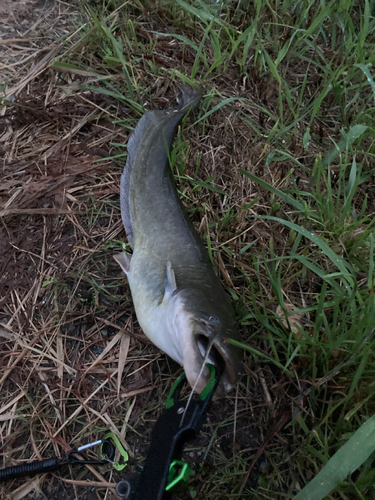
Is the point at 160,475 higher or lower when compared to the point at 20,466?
higher

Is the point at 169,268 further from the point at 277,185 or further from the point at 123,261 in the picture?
the point at 277,185

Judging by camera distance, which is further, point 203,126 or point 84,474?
point 203,126

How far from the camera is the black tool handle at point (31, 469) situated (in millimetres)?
1723

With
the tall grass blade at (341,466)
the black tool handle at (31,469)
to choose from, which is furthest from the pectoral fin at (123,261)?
the tall grass blade at (341,466)

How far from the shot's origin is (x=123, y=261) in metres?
2.22

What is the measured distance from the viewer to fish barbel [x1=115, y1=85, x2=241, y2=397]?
1.61 metres

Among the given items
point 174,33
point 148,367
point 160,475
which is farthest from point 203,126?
point 160,475

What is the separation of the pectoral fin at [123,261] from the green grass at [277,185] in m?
0.15

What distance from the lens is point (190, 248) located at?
2.04 metres

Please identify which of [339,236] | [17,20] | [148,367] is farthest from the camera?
[17,20]

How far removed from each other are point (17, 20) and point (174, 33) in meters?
1.60

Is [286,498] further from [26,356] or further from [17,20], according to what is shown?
[17,20]

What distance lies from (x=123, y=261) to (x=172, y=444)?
1.14 metres

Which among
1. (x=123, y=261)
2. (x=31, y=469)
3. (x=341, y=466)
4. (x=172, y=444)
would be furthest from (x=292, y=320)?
(x=31, y=469)
